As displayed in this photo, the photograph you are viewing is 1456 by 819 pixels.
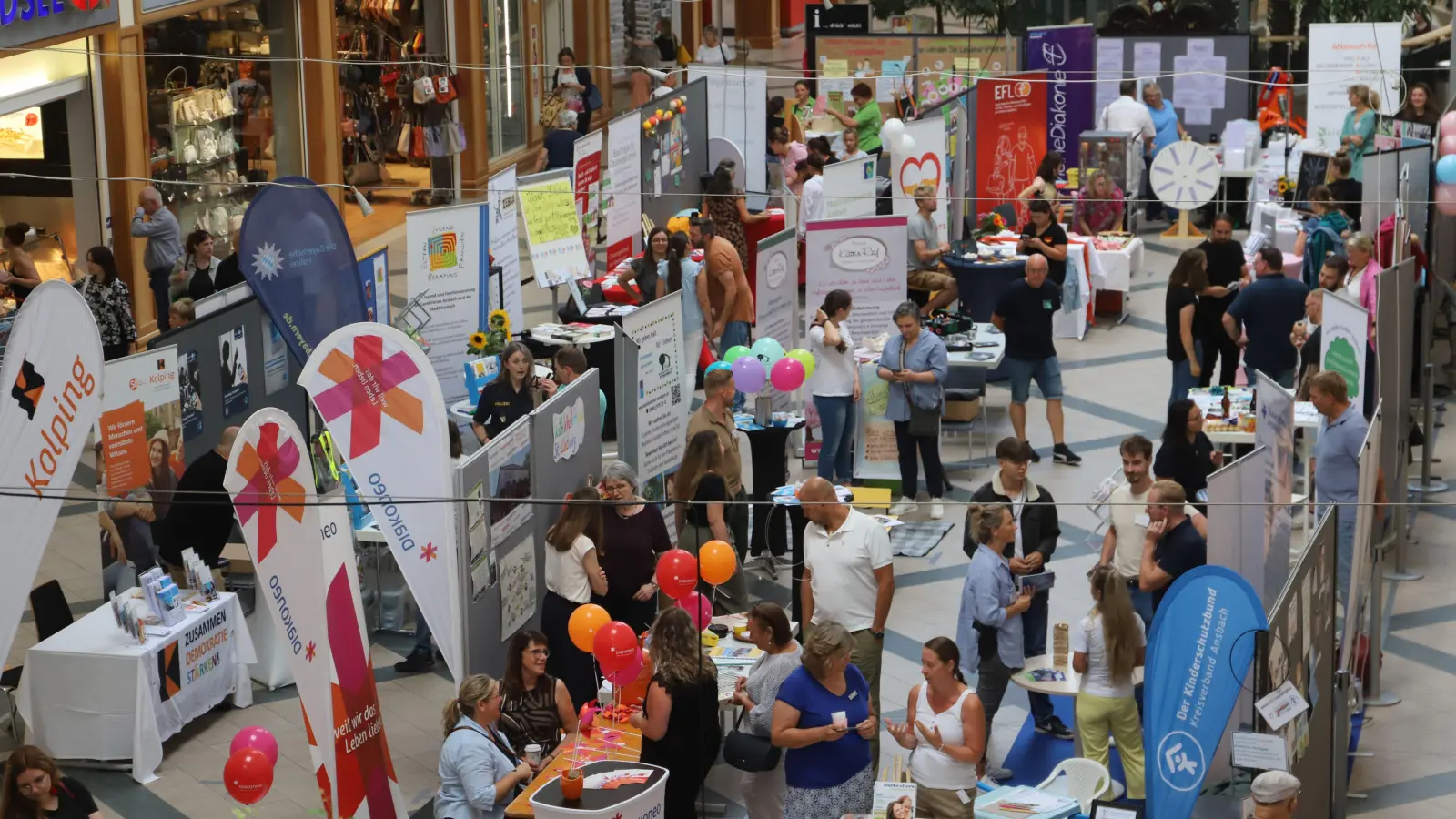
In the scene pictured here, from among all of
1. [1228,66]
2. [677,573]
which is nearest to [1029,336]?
[677,573]

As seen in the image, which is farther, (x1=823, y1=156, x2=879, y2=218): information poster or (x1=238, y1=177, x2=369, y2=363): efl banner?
(x1=823, y1=156, x2=879, y2=218): information poster

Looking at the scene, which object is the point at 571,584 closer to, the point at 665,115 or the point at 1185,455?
the point at 1185,455

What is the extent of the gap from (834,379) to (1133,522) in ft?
9.19

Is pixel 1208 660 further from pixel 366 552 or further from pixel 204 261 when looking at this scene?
pixel 204 261

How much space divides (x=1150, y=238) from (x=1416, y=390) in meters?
6.25

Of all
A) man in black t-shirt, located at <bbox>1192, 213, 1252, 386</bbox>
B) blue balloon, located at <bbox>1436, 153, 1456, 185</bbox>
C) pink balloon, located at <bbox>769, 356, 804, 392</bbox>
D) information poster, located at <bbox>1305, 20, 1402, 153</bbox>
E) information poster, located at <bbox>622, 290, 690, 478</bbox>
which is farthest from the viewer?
information poster, located at <bbox>1305, 20, 1402, 153</bbox>

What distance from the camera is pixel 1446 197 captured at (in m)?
11.4

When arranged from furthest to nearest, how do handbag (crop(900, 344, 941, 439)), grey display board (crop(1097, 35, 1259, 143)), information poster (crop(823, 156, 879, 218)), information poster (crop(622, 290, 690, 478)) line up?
1. grey display board (crop(1097, 35, 1259, 143))
2. information poster (crop(823, 156, 879, 218))
3. handbag (crop(900, 344, 941, 439))
4. information poster (crop(622, 290, 690, 478))

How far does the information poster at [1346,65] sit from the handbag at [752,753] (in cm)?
1211

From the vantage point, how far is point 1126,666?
6914 millimetres

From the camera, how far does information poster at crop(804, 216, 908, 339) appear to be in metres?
11.6

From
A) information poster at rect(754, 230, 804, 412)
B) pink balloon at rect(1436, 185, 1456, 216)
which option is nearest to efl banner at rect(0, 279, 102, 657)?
information poster at rect(754, 230, 804, 412)

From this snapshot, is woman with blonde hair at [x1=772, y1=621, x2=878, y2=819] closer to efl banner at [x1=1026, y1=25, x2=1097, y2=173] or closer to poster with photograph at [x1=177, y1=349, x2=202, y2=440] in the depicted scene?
poster with photograph at [x1=177, y1=349, x2=202, y2=440]

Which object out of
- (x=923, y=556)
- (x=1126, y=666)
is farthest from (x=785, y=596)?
(x=1126, y=666)
